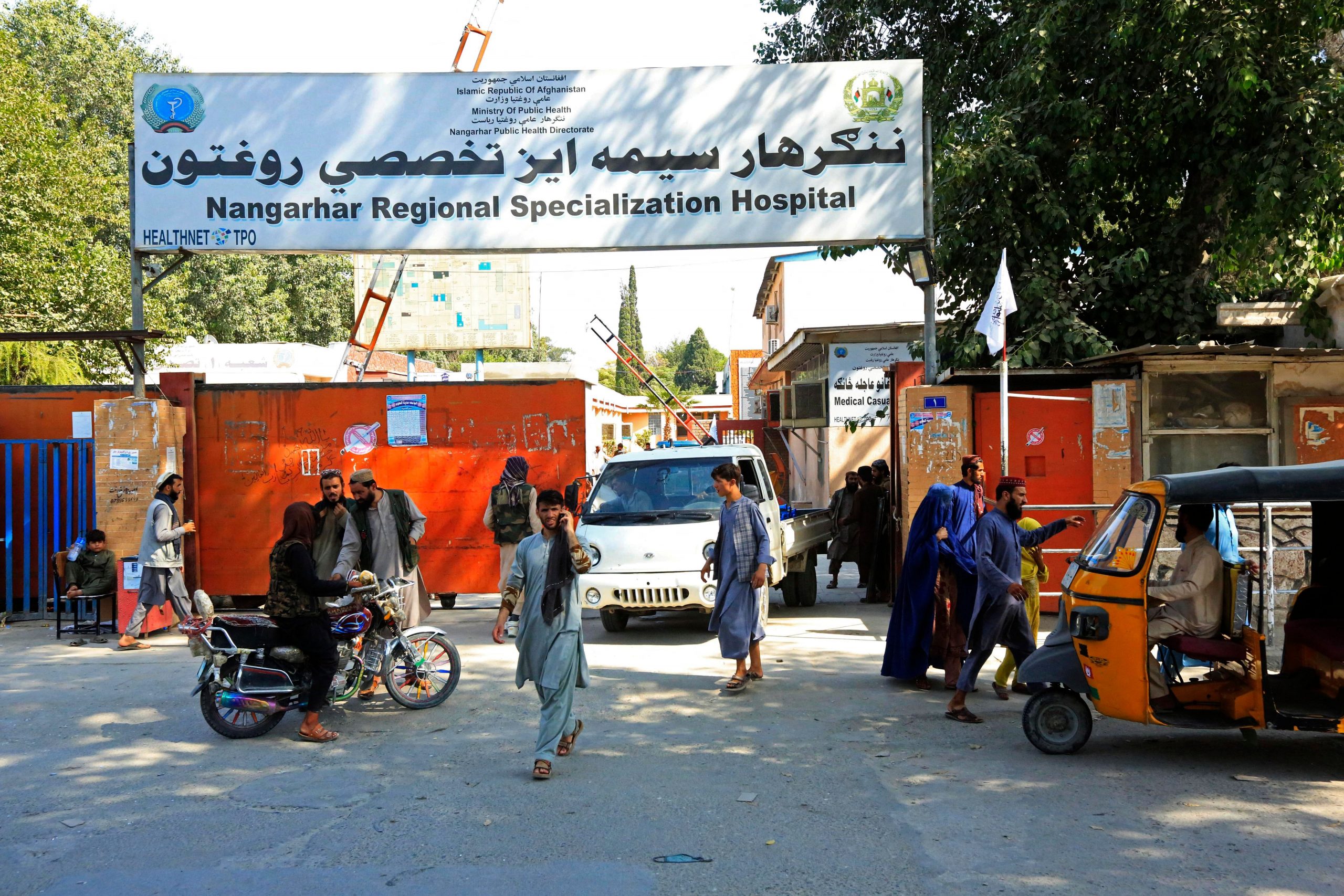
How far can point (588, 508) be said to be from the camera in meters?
11.3

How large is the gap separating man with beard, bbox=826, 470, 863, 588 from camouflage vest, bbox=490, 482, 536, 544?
14.3 feet

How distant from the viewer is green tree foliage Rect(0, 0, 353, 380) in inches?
877

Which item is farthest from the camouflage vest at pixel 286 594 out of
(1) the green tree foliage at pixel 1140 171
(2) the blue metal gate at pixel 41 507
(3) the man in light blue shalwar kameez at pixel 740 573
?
(1) the green tree foliage at pixel 1140 171

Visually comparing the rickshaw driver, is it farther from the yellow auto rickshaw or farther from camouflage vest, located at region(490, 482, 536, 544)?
camouflage vest, located at region(490, 482, 536, 544)

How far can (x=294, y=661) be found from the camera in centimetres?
711

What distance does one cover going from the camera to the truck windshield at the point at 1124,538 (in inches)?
241

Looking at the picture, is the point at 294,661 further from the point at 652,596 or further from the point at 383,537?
the point at 652,596

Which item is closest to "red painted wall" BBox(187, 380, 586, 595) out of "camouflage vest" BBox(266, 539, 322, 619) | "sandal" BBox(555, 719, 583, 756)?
"camouflage vest" BBox(266, 539, 322, 619)

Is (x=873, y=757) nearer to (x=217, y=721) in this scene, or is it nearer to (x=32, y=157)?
(x=217, y=721)

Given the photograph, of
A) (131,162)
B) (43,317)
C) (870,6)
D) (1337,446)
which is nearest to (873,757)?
(1337,446)

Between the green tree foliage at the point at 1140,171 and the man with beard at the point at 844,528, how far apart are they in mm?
2043

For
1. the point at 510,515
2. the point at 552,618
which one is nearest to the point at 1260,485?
the point at 552,618

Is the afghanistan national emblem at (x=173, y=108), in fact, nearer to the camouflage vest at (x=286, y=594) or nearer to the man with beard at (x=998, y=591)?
the camouflage vest at (x=286, y=594)

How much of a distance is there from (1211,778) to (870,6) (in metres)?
12.8
